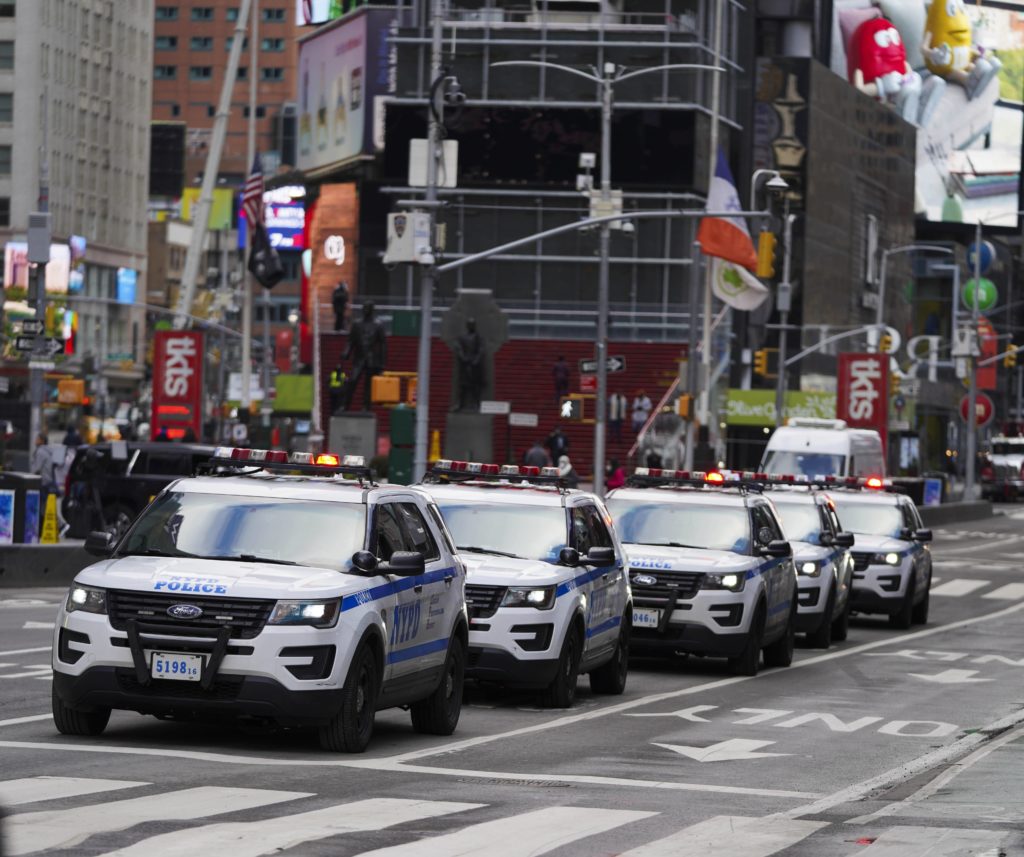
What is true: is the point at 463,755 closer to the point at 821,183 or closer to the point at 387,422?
the point at 387,422

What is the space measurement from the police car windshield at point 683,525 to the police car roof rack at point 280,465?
7526 mm

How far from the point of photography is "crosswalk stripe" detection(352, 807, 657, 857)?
10.1 m

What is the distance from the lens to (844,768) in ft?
48.4

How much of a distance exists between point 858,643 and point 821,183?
244 feet

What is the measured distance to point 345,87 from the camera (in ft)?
327

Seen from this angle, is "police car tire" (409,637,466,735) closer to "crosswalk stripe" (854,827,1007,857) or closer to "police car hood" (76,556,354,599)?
"police car hood" (76,556,354,599)

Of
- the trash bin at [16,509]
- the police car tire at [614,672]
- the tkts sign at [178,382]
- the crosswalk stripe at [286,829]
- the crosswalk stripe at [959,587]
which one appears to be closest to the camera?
the crosswalk stripe at [286,829]

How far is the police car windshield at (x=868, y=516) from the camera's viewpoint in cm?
3219

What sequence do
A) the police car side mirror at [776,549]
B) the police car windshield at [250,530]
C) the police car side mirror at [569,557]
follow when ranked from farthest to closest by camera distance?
the police car side mirror at [776,549], the police car side mirror at [569,557], the police car windshield at [250,530]

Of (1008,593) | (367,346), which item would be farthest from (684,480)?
(367,346)

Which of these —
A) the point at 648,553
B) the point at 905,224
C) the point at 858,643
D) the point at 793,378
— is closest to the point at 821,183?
the point at 793,378

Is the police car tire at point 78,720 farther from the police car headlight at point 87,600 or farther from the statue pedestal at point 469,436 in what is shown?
the statue pedestal at point 469,436

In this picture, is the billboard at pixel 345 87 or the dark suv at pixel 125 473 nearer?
the dark suv at pixel 125 473

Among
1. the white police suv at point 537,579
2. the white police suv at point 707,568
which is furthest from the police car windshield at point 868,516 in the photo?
the white police suv at point 537,579
